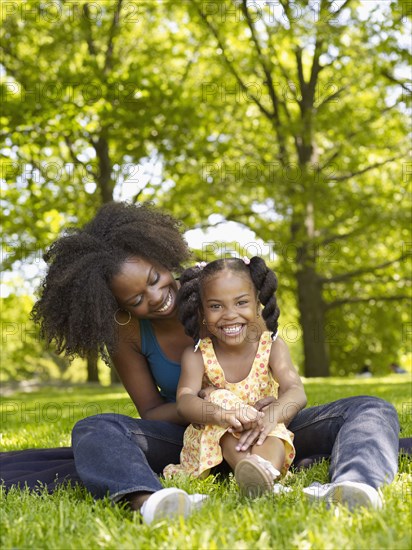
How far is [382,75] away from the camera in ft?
43.6

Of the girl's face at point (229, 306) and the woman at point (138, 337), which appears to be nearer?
the woman at point (138, 337)

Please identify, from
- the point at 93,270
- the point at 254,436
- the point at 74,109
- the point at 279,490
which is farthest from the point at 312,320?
the point at 279,490

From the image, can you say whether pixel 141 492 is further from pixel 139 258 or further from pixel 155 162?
pixel 155 162

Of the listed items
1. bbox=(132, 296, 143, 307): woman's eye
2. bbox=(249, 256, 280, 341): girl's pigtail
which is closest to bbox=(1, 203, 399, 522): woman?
bbox=(132, 296, 143, 307): woman's eye

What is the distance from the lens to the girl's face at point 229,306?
3.38m

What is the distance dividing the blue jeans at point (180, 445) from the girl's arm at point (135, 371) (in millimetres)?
385

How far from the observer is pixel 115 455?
8.79 feet

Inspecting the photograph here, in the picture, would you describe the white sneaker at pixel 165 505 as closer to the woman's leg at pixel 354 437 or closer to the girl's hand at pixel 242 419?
the woman's leg at pixel 354 437

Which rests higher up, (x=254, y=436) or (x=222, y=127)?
(x=222, y=127)

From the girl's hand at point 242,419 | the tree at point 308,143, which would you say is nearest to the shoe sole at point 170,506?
the girl's hand at point 242,419

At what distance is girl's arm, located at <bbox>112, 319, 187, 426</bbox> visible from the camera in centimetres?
378

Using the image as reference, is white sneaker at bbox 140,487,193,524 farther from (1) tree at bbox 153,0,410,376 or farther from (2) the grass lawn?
(1) tree at bbox 153,0,410,376

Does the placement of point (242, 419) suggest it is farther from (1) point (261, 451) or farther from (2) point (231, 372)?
(2) point (231, 372)

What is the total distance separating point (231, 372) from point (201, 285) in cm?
46
